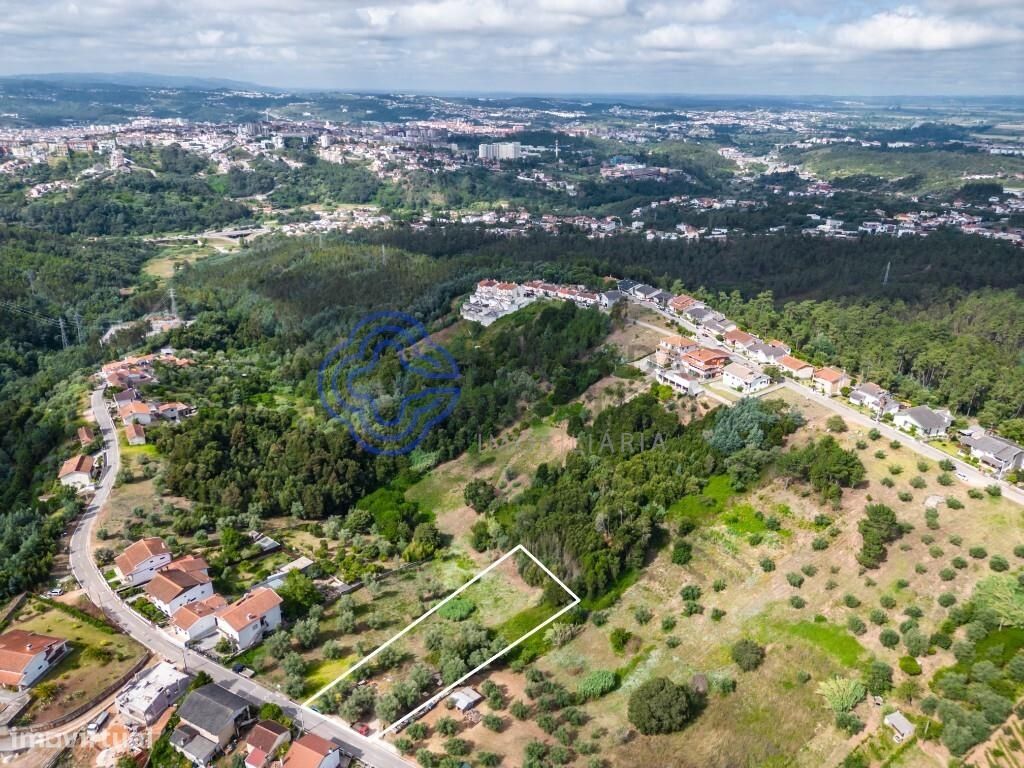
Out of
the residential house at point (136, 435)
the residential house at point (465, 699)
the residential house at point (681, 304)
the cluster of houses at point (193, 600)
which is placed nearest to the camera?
the residential house at point (465, 699)

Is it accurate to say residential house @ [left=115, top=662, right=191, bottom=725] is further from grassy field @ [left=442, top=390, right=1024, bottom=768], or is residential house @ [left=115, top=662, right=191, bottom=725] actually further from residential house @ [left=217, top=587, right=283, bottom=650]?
grassy field @ [left=442, top=390, right=1024, bottom=768]

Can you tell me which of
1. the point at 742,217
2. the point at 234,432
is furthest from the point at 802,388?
the point at 742,217

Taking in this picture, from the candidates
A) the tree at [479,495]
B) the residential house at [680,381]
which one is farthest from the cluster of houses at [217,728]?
the residential house at [680,381]

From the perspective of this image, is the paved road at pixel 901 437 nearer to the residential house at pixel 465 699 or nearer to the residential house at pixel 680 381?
the residential house at pixel 680 381

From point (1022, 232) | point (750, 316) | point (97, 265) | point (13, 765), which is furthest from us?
point (1022, 232)

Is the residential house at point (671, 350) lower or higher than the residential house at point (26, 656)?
higher

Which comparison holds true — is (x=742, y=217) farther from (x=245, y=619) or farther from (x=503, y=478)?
(x=245, y=619)

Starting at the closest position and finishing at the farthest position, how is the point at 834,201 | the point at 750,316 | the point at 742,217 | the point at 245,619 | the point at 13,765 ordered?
the point at 13,765
the point at 245,619
the point at 750,316
the point at 742,217
the point at 834,201
